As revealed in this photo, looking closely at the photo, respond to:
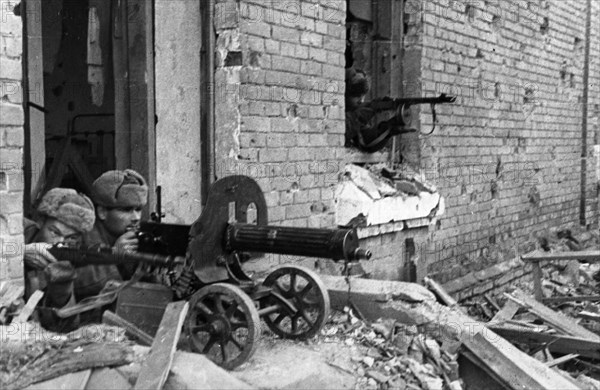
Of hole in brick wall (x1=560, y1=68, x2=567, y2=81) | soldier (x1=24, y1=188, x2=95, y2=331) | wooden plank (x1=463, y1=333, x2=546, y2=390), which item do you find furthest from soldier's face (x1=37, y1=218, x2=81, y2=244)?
hole in brick wall (x1=560, y1=68, x2=567, y2=81)

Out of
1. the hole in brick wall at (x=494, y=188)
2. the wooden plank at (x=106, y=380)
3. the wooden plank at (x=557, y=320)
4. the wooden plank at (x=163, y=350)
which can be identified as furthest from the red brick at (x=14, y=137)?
the hole in brick wall at (x=494, y=188)

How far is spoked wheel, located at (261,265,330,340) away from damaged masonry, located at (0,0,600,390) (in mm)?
13

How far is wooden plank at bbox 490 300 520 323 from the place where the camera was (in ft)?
20.4

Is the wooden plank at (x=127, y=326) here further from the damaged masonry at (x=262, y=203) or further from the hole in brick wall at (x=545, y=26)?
the hole in brick wall at (x=545, y=26)

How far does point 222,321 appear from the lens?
3.58m

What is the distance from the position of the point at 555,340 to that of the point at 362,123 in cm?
245

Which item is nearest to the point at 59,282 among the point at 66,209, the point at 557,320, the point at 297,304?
the point at 66,209

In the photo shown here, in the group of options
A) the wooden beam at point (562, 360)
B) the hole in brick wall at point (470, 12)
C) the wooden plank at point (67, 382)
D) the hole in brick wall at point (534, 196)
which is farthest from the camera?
the hole in brick wall at point (534, 196)

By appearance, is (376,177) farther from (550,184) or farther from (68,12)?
(550,184)

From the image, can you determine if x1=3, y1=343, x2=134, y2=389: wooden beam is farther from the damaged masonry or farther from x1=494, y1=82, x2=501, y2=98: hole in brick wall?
x1=494, y1=82, x2=501, y2=98: hole in brick wall

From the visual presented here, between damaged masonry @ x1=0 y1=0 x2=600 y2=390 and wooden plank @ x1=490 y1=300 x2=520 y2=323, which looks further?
wooden plank @ x1=490 y1=300 x2=520 y2=323

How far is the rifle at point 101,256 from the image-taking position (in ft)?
11.8

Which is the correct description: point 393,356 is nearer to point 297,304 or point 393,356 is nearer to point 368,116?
point 297,304

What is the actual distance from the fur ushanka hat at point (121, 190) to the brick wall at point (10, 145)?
0.76m
